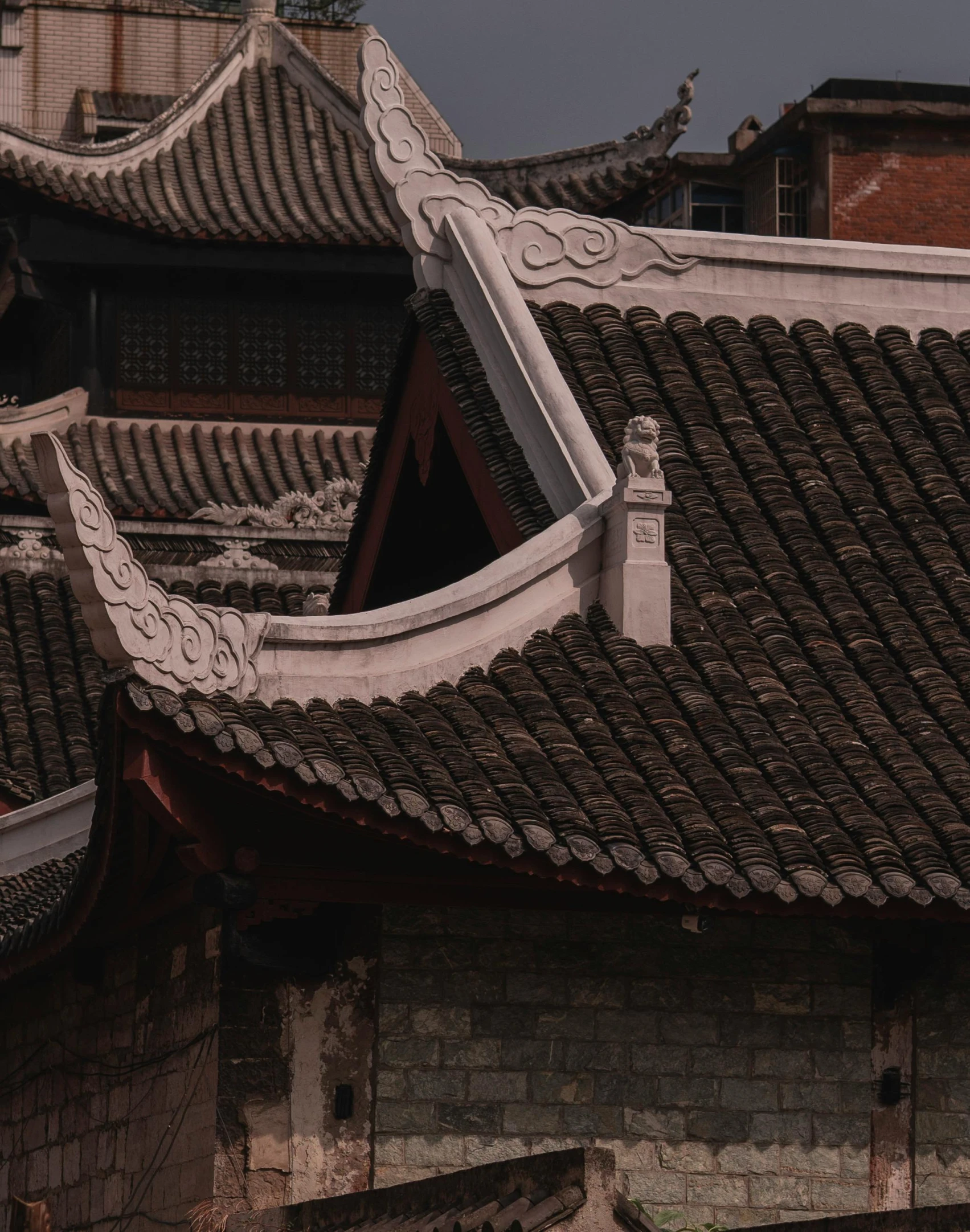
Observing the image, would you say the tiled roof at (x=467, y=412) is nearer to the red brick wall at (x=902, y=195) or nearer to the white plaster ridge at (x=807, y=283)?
the white plaster ridge at (x=807, y=283)

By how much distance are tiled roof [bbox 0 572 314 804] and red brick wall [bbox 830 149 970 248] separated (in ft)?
61.9

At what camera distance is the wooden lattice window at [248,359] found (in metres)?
30.0

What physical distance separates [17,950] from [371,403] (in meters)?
17.3

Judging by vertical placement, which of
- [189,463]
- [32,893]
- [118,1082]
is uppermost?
[189,463]

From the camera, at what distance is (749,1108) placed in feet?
40.5

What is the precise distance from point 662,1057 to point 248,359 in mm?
18805

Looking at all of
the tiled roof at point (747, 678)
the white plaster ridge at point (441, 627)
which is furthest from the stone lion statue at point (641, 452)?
the tiled roof at point (747, 678)

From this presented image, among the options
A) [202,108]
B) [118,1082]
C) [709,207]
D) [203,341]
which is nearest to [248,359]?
[203,341]

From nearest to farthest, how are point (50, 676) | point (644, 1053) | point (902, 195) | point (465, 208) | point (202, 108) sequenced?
point (644, 1053), point (465, 208), point (50, 676), point (202, 108), point (902, 195)

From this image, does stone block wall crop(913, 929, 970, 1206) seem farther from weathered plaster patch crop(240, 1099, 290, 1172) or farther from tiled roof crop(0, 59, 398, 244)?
tiled roof crop(0, 59, 398, 244)

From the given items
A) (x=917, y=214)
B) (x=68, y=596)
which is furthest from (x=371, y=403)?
(x=917, y=214)

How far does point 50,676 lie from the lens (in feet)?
72.6

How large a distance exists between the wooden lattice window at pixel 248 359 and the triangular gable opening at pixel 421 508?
12.7 metres

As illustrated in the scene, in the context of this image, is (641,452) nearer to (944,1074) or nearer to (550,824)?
(550,824)
